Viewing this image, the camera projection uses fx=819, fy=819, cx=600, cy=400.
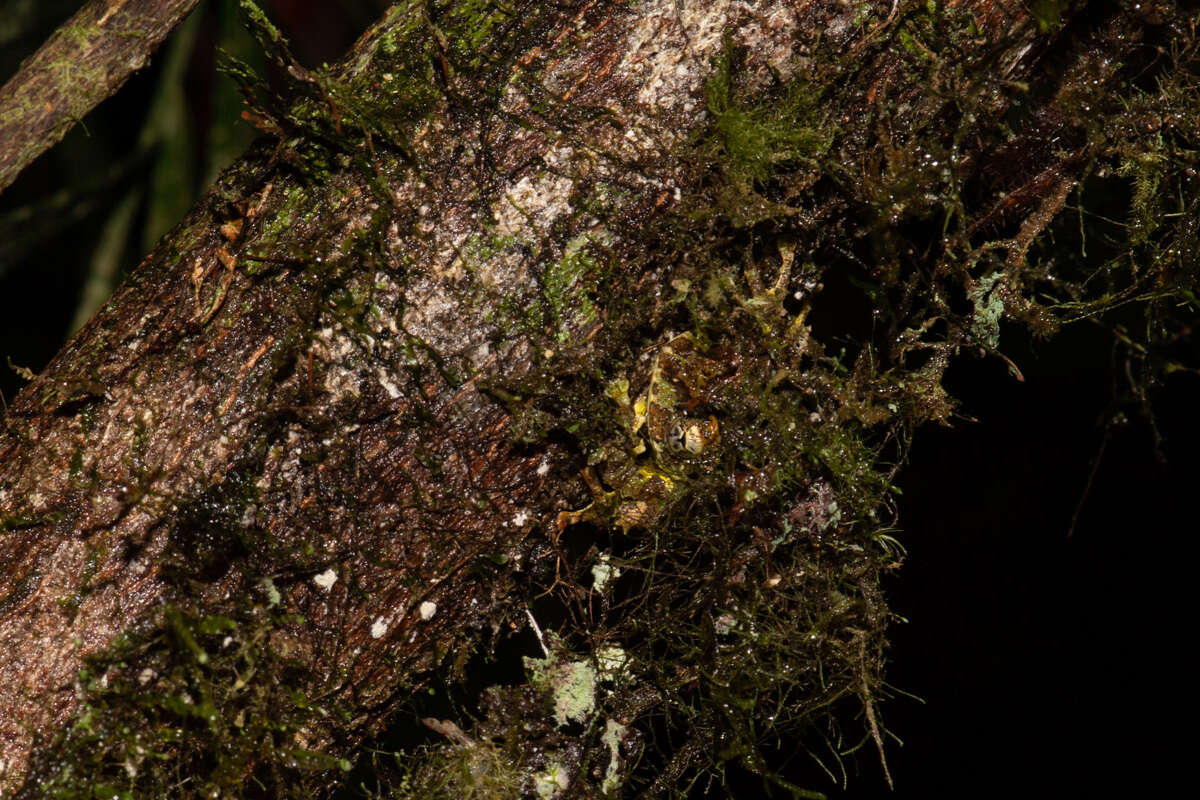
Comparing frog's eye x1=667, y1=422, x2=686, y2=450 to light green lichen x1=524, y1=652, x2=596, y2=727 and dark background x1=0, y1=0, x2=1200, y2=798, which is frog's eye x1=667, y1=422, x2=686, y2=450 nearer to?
light green lichen x1=524, y1=652, x2=596, y2=727

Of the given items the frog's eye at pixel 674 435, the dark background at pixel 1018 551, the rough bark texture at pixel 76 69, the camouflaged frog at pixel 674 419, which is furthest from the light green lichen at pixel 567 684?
the dark background at pixel 1018 551

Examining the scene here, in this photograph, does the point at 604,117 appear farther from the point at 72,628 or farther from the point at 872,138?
the point at 72,628

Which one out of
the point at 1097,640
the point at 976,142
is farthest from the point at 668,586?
the point at 1097,640

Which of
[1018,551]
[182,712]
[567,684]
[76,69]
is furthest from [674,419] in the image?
[1018,551]

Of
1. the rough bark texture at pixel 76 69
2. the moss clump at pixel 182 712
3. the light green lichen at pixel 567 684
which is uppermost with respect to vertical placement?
the rough bark texture at pixel 76 69

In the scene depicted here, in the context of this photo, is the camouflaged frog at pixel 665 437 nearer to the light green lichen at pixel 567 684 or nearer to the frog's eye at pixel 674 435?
the frog's eye at pixel 674 435
